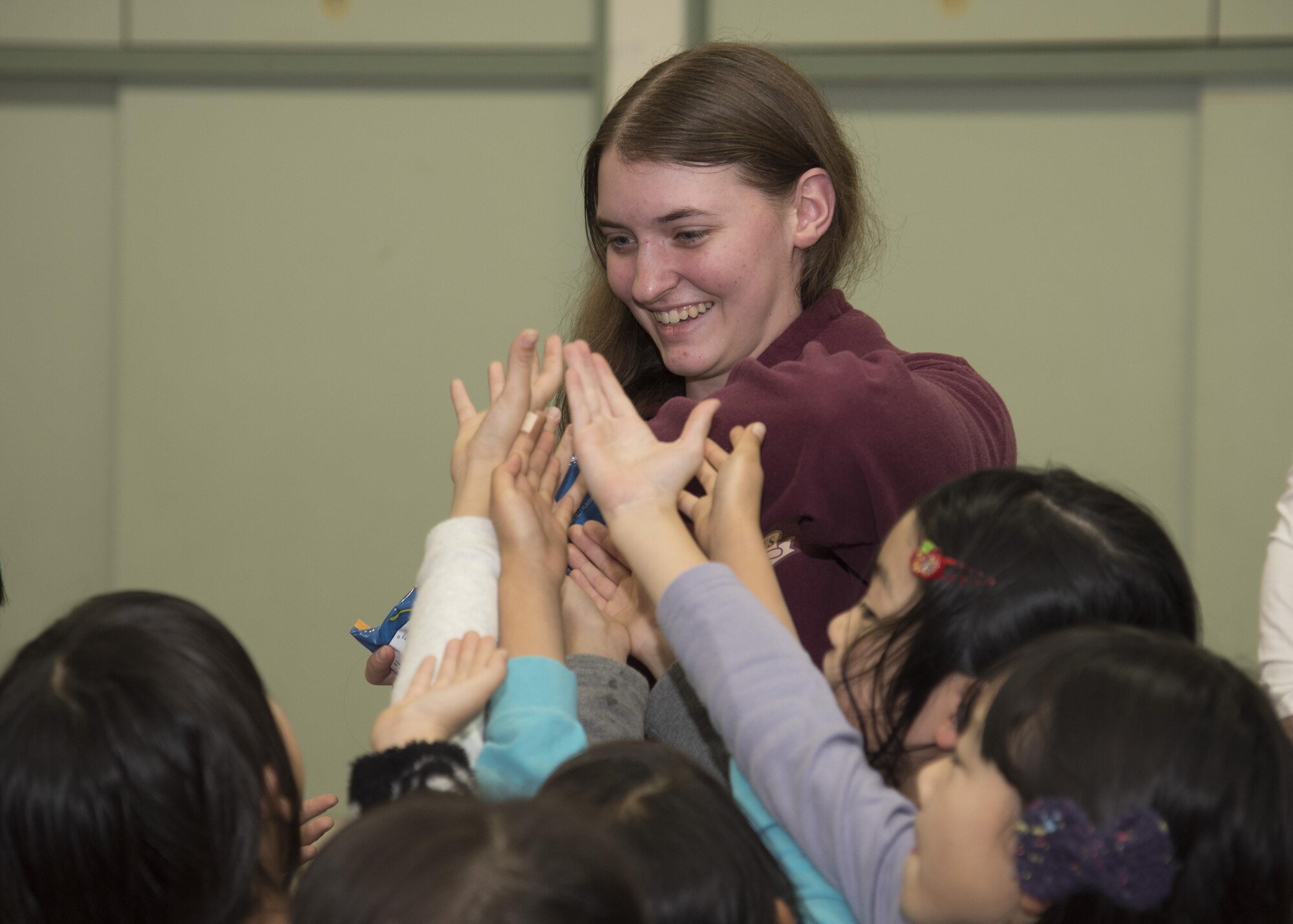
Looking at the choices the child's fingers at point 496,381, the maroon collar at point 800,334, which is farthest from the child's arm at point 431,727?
the maroon collar at point 800,334

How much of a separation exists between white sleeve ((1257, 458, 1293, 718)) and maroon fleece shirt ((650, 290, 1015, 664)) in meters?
0.31

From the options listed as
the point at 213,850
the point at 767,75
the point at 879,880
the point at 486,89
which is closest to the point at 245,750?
the point at 213,850

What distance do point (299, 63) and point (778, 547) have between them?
7.87 feet

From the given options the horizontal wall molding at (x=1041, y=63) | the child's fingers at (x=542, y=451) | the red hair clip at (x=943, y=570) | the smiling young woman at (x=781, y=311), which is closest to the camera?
the red hair clip at (x=943, y=570)

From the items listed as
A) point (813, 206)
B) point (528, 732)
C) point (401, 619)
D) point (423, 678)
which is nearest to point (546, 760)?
point (528, 732)

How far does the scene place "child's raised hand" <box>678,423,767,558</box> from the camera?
111 centimetres

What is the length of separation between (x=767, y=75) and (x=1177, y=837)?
3.35 ft

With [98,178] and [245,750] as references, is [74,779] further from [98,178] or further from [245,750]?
[98,178]

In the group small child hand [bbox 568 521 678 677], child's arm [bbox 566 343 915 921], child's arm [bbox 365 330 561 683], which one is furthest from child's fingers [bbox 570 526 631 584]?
child's arm [bbox 566 343 915 921]

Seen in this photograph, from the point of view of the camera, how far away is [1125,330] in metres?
3.12

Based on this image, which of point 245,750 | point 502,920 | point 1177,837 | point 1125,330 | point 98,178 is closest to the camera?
point 502,920

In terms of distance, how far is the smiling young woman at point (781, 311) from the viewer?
3.89 feet

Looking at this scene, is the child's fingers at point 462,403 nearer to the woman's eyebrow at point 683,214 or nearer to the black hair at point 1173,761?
the woman's eyebrow at point 683,214

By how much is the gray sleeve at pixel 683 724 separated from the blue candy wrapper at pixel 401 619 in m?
0.22
